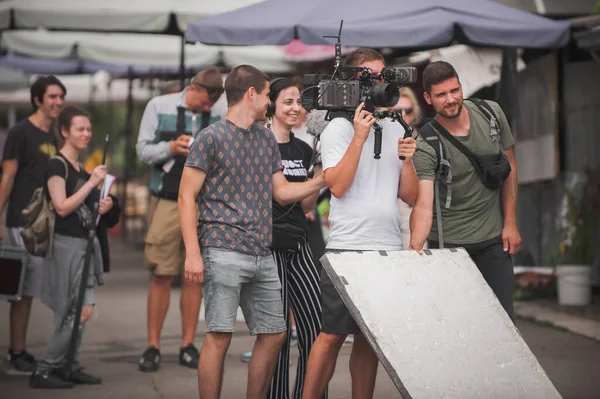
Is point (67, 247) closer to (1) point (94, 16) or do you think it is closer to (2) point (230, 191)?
(2) point (230, 191)

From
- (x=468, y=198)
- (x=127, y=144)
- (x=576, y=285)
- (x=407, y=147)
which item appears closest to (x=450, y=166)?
(x=468, y=198)

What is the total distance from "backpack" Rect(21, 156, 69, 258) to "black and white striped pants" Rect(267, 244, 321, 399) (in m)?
1.98

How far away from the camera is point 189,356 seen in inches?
346

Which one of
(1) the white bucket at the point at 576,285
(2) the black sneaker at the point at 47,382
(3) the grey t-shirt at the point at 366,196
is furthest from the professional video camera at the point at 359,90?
(1) the white bucket at the point at 576,285

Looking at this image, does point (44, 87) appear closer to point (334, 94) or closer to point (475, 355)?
point (334, 94)

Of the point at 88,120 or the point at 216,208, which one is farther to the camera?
the point at 88,120

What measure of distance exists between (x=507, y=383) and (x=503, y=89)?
242 inches

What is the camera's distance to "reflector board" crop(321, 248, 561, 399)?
531 centimetres

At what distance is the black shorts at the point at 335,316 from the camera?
5988mm

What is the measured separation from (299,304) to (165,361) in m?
2.62

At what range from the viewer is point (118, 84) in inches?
1054

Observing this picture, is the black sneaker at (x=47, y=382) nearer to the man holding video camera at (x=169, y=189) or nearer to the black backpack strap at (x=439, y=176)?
the man holding video camera at (x=169, y=189)

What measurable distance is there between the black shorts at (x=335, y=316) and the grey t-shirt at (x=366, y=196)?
0.79 feet

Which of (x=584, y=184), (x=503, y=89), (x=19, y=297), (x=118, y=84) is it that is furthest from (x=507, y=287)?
(x=118, y=84)
